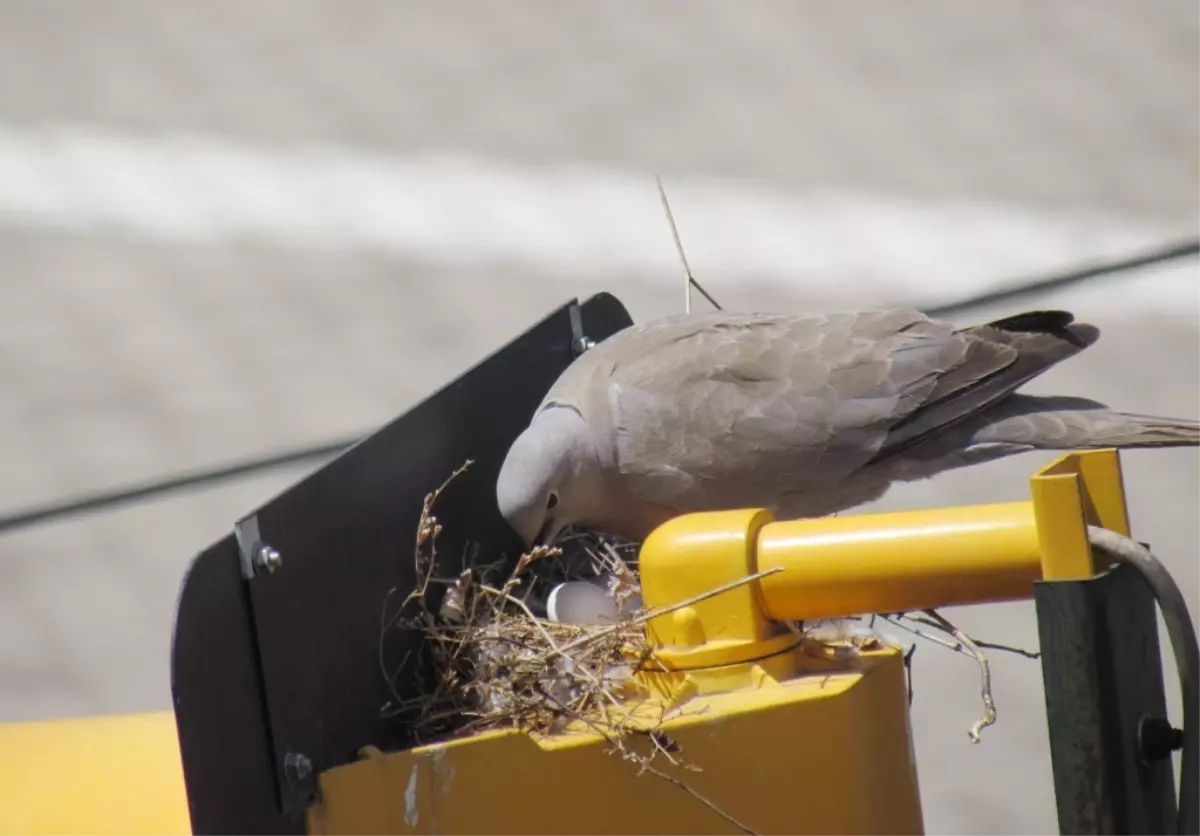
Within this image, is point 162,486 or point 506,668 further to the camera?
point 162,486

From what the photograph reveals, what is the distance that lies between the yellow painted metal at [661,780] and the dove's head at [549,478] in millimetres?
435

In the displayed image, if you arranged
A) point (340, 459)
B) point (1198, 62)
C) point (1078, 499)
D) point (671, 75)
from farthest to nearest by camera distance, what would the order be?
point (671, 75), point (1198, 62), point (340, 459), point (1078, 499)

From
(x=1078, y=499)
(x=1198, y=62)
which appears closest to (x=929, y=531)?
(x=1078, y=499)

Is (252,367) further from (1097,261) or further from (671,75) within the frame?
(1097,261)

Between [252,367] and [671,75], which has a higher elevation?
[671,75]

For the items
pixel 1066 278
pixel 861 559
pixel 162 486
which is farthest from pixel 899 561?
pixel 162 486

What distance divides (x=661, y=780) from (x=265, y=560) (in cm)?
31

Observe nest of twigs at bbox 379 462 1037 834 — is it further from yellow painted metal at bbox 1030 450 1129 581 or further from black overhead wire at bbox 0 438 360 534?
black overhead wire at bbox 0 438 360 534

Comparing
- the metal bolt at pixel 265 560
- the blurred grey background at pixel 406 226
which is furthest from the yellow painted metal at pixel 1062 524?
the blurred grey background at pixel 406 226

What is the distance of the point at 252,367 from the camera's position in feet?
7.57

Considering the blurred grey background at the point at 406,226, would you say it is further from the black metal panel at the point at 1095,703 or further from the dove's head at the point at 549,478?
the black metal panel at the point at 1095,703

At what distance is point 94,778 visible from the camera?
0.94 metres

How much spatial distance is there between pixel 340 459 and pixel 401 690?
0.68 ft

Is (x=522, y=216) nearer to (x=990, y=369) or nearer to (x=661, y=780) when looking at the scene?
(x=990, y=369)
